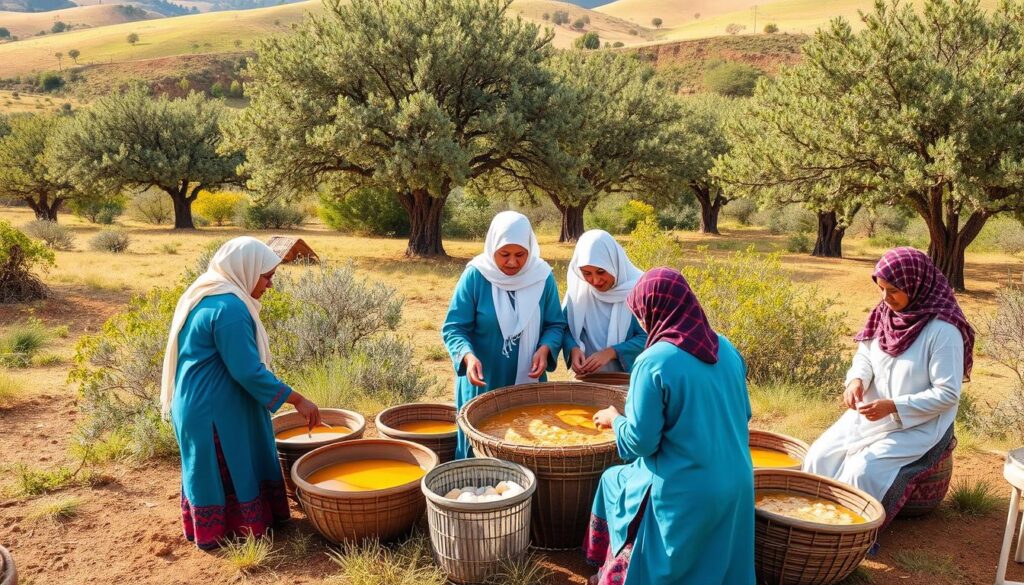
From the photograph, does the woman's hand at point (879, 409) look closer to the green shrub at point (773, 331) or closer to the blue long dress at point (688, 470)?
the blue long dress at point (688, 470)

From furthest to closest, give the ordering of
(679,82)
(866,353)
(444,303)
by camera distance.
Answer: (679,82) < (444,303) < (866,353)

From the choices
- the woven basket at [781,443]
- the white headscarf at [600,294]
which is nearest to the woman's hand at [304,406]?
the white headscarf at [600,294]

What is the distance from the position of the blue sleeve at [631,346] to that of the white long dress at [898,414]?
1.18 m

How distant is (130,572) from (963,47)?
15.9 metres

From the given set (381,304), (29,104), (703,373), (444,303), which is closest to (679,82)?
(29,104)

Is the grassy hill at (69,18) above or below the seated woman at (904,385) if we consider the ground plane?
above

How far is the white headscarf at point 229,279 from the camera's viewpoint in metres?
3.68

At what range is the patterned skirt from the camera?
383cm

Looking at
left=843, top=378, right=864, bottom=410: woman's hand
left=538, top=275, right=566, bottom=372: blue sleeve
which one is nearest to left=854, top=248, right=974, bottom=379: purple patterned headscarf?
left=843, top=378, right=864, bottom=410: woman's hand

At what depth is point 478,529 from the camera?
3314mm

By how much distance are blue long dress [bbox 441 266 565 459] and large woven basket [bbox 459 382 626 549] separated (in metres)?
0.27

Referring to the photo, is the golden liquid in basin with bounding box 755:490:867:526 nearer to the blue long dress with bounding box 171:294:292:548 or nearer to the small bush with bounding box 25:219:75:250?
the blue long dress with bounding box 171:294:292:548

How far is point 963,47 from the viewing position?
1364 cm

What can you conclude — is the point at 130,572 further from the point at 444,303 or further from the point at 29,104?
the point at 29,104
